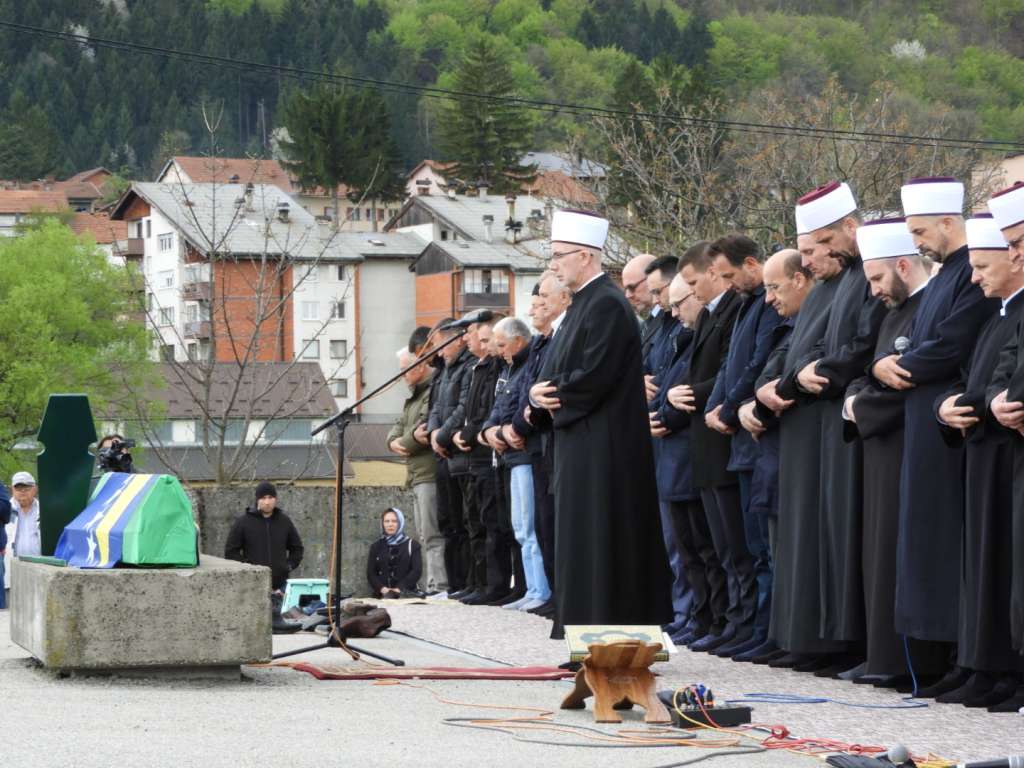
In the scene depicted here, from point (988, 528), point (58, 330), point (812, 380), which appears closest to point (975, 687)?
point (988, 528)

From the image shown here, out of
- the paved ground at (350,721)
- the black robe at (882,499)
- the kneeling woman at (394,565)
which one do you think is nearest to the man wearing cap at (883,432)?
the black robe at (882,499)

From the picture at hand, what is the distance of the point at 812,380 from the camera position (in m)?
9.29

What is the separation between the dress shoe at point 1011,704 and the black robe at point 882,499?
815 mm

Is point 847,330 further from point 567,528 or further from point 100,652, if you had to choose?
point 100,652

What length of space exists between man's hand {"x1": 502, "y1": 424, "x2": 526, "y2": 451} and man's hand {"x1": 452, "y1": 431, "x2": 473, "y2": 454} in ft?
6.02

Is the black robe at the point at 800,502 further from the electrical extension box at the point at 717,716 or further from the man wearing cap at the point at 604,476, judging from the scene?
the electrical extension box at the point at 717,716

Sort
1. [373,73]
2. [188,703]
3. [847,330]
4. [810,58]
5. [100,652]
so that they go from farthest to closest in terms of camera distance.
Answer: [373,73]
[810,58]
[847,330]
[100,652]
[188,703]

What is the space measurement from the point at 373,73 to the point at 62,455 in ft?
496

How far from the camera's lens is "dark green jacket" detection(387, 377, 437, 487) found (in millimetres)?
15812

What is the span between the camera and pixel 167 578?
8438mm

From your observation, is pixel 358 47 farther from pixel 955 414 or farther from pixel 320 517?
pixel 955 414

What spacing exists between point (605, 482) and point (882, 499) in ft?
4.56

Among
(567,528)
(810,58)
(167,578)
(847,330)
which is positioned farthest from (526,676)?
(810,58)

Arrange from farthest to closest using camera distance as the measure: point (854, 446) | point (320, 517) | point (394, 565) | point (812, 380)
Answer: point (320, 517), point (394, 565), point (812, 380), point (854, 446)
